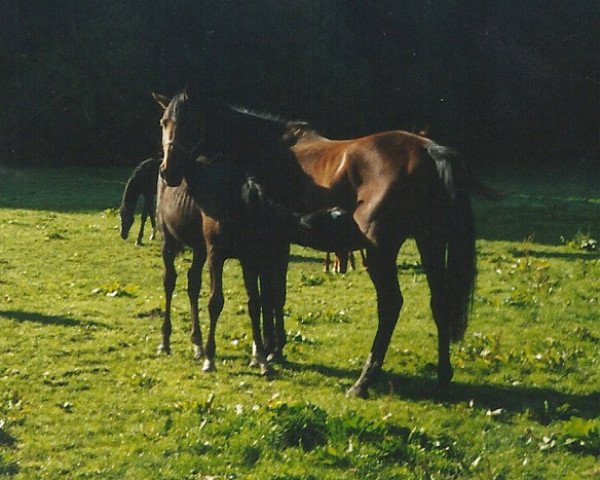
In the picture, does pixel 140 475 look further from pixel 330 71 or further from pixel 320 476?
pixel 330 71

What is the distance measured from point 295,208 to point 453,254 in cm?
164

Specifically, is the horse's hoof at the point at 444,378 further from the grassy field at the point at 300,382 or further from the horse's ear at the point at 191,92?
the horse's ear at the point at 191,92

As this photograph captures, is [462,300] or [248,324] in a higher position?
[462,300]

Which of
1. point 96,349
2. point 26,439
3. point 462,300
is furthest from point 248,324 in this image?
point 26,439

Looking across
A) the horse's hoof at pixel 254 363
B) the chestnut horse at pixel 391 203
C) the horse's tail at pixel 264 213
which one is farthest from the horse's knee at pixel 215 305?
the horse's tail at pixel 264 213

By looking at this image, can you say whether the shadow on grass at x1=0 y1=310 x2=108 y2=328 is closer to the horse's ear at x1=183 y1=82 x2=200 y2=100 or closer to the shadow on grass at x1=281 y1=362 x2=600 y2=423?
the horse's ear at x1=183 y1=82 x2=200 y2=100

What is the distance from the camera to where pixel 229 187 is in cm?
900

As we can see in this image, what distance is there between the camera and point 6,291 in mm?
12688

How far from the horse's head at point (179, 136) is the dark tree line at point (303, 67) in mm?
24151

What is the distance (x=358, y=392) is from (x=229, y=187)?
2156mm

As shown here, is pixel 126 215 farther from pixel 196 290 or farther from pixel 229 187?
pixel 229 187

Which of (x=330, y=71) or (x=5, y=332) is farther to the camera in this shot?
(x=330, y=71)

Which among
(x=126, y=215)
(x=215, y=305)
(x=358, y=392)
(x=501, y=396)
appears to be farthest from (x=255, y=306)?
(x=126, y=215)

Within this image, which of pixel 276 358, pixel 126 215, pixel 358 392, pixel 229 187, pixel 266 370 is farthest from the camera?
pixel 126 215
